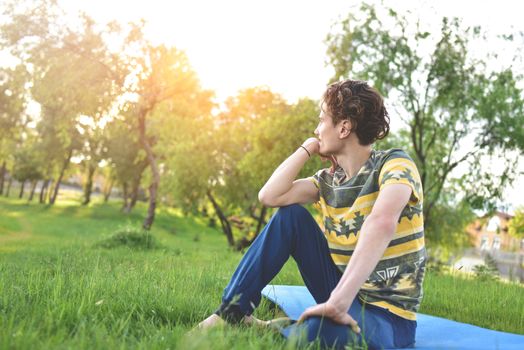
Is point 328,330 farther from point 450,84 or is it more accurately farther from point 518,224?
point 518,224

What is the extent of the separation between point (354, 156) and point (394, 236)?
552 mm

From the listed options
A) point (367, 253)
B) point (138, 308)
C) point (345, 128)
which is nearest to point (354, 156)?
point (345, 128)

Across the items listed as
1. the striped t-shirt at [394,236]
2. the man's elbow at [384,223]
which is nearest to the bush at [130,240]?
the striped t-shirt at [394,236]

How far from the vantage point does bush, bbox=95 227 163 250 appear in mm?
11766

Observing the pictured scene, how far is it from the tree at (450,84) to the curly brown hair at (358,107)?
8.88 meters

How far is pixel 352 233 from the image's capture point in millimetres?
3156

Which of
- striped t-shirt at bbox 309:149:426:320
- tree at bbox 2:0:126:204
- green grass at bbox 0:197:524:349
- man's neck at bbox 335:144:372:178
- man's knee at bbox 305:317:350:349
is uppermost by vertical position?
tree at bbox 2:0:126:204

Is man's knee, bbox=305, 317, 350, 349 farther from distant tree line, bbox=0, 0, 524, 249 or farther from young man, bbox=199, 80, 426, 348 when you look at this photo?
distant tree line, bbox=0, 0, 524, 249

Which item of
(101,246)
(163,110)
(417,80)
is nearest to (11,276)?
(101,246)

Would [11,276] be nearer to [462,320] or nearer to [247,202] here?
[462,320]

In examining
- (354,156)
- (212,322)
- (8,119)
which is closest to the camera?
(212,322)

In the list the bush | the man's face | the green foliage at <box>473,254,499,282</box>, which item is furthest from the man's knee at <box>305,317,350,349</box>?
the bush

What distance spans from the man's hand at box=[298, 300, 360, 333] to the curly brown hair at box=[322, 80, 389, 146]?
109 cm

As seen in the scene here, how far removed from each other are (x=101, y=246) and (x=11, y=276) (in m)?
7.80
